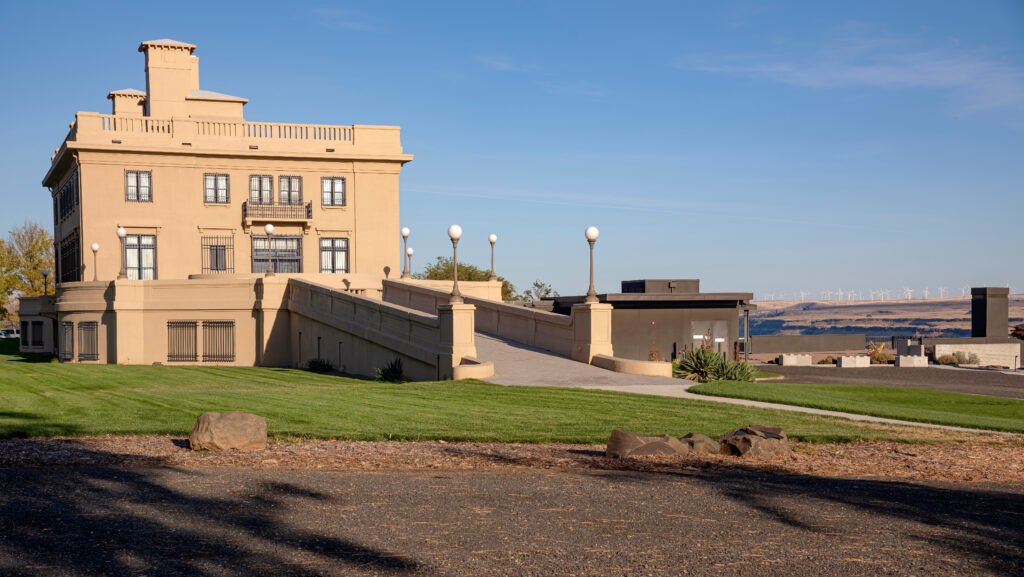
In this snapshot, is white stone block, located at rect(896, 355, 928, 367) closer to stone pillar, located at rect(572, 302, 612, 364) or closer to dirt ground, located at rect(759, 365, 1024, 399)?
dirt ground, located at rect(759, 365, 1024, 399)

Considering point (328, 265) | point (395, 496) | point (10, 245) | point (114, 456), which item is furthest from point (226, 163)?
point (10, 245)

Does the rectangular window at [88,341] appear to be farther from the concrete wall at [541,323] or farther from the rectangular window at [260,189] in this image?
the concrete wall at [541,323]

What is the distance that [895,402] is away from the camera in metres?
20.6

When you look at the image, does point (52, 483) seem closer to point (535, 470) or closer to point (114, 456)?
point (114, 456)

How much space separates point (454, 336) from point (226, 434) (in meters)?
11.7

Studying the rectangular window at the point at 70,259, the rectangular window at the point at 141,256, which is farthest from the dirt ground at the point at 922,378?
the rectangular window at the point at 70,259

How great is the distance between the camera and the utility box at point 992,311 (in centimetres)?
4266

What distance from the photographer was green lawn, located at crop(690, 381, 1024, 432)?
635 inches

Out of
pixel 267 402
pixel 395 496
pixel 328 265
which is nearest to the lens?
pixel 395 496

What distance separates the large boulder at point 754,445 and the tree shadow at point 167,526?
5479mm

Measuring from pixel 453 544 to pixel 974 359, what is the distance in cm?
4044

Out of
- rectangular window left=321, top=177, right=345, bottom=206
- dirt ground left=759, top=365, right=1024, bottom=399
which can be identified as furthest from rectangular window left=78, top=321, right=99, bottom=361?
dirt ground left=759, top=365, right=1024, bottom=399

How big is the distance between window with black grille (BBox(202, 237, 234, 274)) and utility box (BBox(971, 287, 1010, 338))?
37.7 metres

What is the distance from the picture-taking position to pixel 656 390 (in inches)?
769
